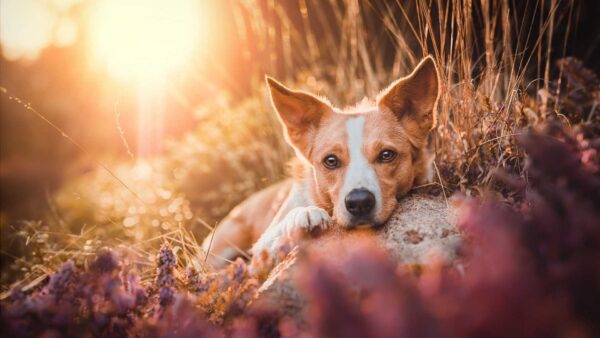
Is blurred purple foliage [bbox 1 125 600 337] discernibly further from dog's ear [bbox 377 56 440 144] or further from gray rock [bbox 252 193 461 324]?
dog's ear [bbox 377 56 440 144]

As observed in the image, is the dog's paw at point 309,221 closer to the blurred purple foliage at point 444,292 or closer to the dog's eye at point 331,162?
the dog's eye at point 331,162

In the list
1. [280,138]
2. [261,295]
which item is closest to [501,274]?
[261,295]

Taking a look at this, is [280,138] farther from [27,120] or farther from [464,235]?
[27,120]

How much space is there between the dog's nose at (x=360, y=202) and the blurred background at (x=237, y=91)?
0.63 metres

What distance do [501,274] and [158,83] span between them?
11.1 meters

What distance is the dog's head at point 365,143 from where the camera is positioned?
2816mm

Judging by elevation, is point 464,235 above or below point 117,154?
above

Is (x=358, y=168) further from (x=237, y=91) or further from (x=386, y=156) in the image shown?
(x=237, y=91)

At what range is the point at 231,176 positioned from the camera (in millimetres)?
6723

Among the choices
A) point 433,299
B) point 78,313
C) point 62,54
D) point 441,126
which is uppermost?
point 433,299

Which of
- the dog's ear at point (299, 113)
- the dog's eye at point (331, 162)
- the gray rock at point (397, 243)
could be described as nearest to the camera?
the gray rock at point (397, 243)

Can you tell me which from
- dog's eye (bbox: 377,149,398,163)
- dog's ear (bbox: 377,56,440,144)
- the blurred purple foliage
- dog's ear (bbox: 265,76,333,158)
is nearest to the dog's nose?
dog's eye (bbox: 377,149,398,163)

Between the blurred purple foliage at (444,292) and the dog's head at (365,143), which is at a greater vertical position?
the blurred purple foliage at (444,292)

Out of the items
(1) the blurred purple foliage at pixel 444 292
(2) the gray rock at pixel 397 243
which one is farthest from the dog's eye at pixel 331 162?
(1) the blurred purple foliage at pixel 444 292
